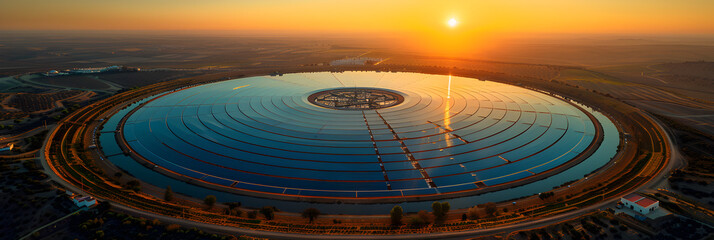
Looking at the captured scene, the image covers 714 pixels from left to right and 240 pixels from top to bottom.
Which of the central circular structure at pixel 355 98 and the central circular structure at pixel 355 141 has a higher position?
the central circular structure at pixel 355 98

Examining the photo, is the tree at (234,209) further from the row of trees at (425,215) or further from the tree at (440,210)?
the tree at (440,210)

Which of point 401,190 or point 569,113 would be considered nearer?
point 401,190

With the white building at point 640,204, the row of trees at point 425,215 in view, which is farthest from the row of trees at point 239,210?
the white building at point 640,204

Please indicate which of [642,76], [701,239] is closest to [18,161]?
[701,239]

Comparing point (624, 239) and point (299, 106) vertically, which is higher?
point (299, 106)

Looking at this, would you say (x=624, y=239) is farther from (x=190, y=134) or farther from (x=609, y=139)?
(x=190, y=134)

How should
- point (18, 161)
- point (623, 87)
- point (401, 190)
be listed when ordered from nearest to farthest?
point (401, 190)
point (18, 161)
point (623, 87)
